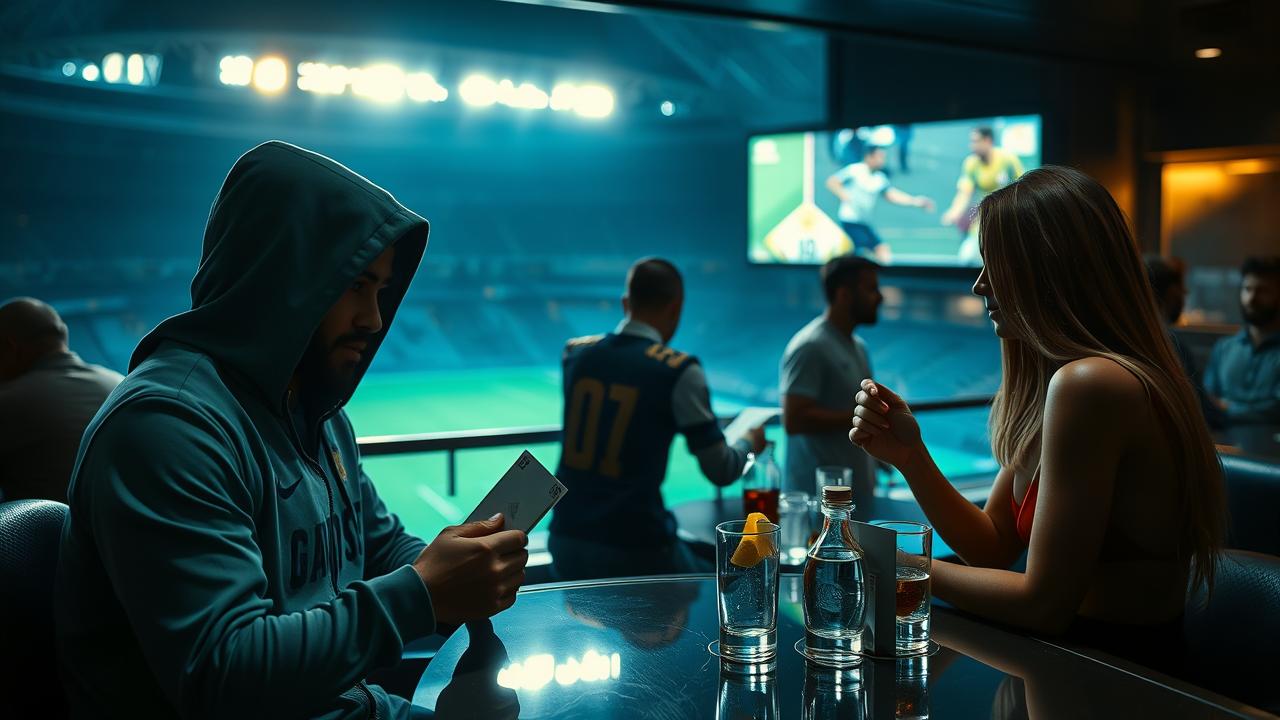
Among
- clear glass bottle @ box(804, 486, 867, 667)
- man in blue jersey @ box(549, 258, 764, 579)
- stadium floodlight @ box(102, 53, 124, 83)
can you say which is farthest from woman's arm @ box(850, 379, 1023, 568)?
stadium floodlight @ box(102, 53, 124, 83)

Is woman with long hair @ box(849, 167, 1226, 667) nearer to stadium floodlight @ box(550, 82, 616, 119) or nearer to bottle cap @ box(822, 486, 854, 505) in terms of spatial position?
bottle cap @ box(822, 486, 854, 505)

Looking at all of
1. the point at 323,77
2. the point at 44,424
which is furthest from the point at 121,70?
the point at 44,424

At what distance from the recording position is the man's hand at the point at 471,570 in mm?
1218

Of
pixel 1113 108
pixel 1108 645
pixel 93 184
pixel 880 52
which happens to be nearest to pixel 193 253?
pixel 93 184

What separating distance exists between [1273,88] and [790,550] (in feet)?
17.9

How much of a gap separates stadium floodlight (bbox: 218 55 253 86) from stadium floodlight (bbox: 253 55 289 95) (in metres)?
0.08

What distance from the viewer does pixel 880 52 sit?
7.88m

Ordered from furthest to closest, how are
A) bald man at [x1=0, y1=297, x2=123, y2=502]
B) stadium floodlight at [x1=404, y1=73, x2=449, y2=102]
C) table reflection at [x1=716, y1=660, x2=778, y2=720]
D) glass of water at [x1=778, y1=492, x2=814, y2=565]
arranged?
stadium floodlight at [x1=404, y1=73, x2=449, y2=102] → bald man at [x1=0, y1=297, x2=123, y2=502] → glass of water at [x1=778, y1=492, x2=814, y2=565] → table reflection at [x1=716, y1=660, x2=778, y2=720]

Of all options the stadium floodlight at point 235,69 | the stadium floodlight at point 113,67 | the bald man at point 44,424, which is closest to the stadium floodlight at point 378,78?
the stadium floodlight at point 235,69

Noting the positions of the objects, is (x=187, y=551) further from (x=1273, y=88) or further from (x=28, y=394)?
(x=1273, y=88)

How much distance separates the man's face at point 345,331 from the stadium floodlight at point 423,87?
12.1 meters

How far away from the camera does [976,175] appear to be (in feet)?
22.2

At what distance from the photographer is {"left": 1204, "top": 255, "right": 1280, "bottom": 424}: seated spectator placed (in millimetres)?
4672

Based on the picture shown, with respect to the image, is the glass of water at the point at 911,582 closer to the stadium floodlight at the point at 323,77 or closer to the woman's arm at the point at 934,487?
the woman's arm at the point at 934,487
